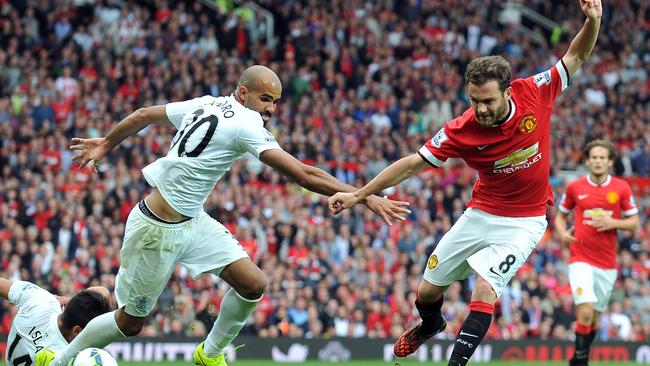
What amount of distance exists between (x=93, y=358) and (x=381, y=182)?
2.67 meters

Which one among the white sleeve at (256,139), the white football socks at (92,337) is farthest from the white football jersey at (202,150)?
the white football socks at (92,337)

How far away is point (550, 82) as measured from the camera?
942 cm

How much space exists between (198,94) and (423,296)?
13.1 meters

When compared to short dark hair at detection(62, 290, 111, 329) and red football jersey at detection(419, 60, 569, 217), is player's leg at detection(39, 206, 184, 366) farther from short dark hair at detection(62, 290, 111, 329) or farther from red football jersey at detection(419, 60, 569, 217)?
red football jersey at detection(419, 60, 569, 217)

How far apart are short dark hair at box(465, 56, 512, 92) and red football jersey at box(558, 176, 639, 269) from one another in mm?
4786

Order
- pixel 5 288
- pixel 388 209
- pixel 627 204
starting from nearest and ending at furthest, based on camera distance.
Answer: pixel 388 209 → pixel 5 288 → pixel 627 204

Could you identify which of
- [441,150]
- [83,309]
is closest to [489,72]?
→ [441,150]

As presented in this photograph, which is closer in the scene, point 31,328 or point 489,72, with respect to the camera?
point 489,72

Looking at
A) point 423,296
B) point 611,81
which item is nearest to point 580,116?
point 611,81

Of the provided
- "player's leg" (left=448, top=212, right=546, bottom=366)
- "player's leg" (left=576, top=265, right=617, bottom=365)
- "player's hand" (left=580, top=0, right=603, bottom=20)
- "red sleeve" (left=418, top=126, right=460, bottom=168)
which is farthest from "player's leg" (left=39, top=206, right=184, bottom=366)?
"player's leg" (left=576, top=265, right=617, bottom=365)

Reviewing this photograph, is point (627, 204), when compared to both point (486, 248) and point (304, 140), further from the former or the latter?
point (304, 140)

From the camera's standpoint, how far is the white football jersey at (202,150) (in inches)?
353

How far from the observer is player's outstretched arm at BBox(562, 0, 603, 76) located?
927 cm

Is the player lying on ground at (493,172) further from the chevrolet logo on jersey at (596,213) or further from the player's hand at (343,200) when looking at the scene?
the chevrolet logo on jersey at (596,213)
